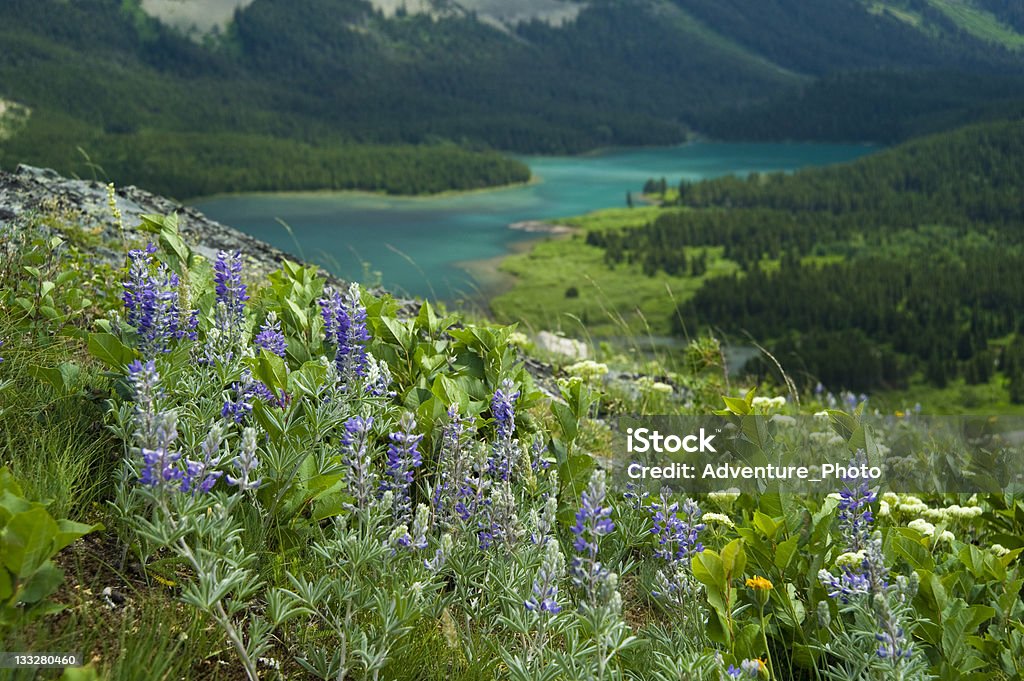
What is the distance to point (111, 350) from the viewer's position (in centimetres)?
382

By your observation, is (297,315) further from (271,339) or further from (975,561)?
(975,561)

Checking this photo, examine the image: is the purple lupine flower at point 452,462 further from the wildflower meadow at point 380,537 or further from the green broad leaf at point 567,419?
the green broad leaf at point 567,419

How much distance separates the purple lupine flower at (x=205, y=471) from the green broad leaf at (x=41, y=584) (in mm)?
423

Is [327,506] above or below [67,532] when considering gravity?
below

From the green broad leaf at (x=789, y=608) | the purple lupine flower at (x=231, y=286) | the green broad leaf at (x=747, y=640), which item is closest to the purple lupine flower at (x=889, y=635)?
the green broad leaf at (x=747, y=640)

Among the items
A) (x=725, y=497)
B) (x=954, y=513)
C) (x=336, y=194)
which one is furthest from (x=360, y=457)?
(x=336, y=194)

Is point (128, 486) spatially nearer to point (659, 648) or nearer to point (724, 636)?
point (659, 648)

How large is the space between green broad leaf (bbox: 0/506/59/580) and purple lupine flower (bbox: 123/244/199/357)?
1.57 metres

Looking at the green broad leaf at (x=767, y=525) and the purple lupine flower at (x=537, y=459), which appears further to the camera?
the purple lupine flower at (x=537, y=459)

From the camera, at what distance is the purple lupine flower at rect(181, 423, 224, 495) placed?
2439 mm

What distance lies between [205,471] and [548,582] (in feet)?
3.76

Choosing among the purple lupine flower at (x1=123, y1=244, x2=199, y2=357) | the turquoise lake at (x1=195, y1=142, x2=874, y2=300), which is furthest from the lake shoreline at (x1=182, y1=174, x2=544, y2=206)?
the purple lupine flower at (x1=123, y1=244, x2=199, y2=357)

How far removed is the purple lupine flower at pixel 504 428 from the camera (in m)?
3.51

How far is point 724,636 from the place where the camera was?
9.68 ft
